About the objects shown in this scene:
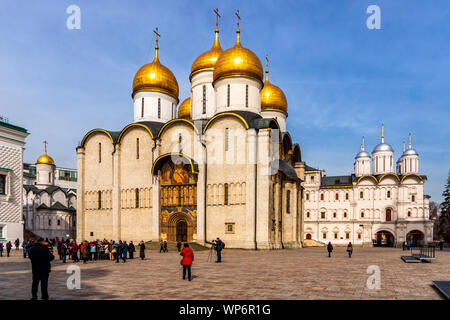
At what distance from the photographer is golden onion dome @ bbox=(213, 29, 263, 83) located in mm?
32750

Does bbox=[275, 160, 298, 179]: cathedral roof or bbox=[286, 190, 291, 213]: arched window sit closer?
bbox=[275, 160, 298, 179]: cathedral roof

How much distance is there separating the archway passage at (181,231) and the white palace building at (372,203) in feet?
99.2

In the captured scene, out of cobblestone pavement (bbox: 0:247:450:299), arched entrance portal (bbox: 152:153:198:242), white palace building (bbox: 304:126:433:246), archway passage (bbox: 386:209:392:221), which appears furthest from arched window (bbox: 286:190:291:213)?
archway passage (bbox: 386:209:392:221)

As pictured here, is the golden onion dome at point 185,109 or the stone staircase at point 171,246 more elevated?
the golden onion dome at point 185,109

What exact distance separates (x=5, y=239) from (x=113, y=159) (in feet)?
35.6

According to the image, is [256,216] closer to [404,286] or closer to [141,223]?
[141,223]

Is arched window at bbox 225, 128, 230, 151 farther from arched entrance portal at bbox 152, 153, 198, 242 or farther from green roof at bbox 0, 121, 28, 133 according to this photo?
green roof at bbox 0, 121, 28, 133

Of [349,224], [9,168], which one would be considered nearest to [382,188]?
[349,224]

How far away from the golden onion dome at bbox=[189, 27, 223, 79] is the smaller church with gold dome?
3.8 inches

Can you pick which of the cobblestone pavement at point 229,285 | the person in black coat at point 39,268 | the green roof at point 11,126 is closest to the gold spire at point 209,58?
the green roof at point 11,126

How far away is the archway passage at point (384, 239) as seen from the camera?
177ft

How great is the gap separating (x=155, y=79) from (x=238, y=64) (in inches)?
352

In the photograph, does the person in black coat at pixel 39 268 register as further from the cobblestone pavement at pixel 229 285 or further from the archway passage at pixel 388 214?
the archway passage at pixel 388 214

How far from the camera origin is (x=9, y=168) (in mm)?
29891
